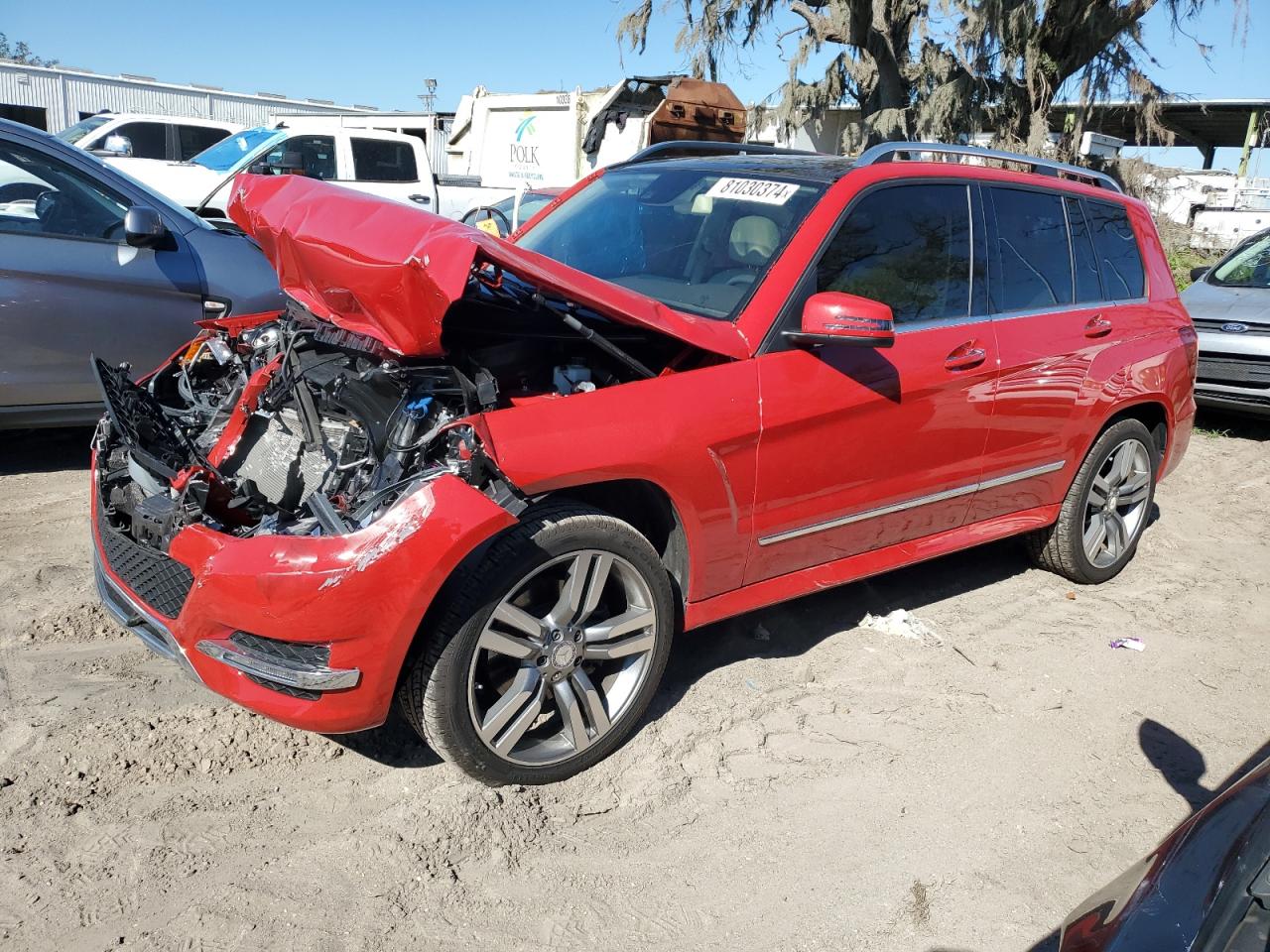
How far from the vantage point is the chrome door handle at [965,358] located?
12.4 ft

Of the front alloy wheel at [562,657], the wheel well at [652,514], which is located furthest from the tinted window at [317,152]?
the front alloy wheel at [562,657]

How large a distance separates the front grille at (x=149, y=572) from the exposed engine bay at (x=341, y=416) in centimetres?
4

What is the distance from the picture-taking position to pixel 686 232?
3.81 m

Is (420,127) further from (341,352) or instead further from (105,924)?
(105,924)

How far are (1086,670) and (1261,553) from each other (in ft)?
7.72

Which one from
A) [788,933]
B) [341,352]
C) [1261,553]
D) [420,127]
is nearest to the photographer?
[788,933]

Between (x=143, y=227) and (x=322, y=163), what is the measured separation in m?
7.85

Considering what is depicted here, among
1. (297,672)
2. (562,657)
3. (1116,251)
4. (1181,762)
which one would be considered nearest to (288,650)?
(297,672)

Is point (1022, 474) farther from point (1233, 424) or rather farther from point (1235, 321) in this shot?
point (1233, 424)

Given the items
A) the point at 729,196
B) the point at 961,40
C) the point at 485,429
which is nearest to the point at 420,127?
the point at 961,40

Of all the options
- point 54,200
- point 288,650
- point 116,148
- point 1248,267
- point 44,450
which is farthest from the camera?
point 116,148

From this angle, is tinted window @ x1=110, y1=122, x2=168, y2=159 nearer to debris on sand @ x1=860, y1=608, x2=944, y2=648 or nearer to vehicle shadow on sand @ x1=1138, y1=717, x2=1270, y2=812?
debris on sand @ x1=860, y1=608, x2=944, y2=648

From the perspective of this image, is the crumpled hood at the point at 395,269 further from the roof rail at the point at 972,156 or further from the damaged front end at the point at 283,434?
the roof rail at the point at 972,156

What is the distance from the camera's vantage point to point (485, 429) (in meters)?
2.71
